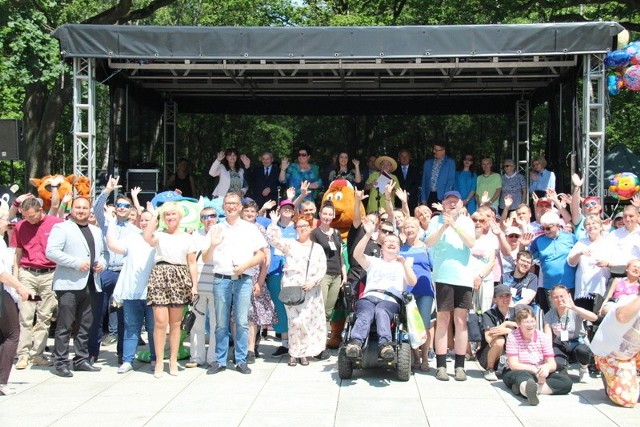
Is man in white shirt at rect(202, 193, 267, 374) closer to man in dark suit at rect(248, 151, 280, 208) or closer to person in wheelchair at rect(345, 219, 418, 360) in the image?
person in wheelchair at rect(345, 219, 418, 360)

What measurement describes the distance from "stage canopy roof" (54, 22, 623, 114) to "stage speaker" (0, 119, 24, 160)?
1256mm

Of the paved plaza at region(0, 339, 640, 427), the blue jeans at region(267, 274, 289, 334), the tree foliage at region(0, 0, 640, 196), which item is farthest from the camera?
the tree foliage at region(0, 0, 640, 196)

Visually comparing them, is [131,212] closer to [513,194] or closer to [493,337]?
[493,337]

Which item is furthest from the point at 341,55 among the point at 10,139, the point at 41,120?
the point at 41,120

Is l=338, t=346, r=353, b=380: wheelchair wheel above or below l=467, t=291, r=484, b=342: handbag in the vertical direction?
→ below

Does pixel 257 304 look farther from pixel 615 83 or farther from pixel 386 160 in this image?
pixel 615 83

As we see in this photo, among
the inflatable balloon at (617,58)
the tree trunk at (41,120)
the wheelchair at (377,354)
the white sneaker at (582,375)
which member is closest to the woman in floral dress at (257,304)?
the wheelchair at (377,354)

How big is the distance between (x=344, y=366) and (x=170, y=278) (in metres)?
1.82

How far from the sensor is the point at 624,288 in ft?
25.7

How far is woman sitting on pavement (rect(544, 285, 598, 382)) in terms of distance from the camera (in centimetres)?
758

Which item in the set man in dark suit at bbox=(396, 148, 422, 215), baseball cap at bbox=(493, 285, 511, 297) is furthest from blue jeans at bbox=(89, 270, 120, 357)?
man in dark suit at bbox=(396, 148, 422, 215)

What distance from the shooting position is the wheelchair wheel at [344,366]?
7.62 m

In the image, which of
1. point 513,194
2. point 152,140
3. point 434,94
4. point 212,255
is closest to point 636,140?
point 434,94

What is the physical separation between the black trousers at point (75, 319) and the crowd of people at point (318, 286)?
0.01 meters
